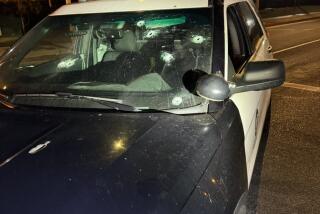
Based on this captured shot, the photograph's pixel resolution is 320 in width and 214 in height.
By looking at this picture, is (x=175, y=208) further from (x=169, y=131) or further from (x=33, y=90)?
(x=33, y=90)

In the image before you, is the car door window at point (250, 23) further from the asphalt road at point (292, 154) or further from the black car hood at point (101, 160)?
the black car hood at point (101, 160)

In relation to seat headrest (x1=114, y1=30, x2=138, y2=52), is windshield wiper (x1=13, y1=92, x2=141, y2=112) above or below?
below

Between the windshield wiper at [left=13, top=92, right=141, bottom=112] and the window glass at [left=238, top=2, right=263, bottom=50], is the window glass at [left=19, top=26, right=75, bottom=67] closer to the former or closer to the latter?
the windshield wiper at [left=13, top=92, right=141, bottom=112]

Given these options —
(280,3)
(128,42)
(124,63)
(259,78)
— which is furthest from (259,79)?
(280,3)

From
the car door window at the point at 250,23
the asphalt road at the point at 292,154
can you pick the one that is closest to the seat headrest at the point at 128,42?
the car door window at the point at 250,23

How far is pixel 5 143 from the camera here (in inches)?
84.1

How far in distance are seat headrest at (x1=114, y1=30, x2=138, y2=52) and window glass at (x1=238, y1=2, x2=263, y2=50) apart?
1.07m

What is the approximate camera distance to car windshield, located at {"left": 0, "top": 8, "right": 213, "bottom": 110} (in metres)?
2.61

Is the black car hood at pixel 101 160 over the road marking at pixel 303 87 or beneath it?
over

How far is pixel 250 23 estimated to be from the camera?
4.04 meters

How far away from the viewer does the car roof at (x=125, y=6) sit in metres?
2.97

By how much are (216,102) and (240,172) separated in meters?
0.42

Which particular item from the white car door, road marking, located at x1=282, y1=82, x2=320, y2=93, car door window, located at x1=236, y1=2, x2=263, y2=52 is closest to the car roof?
the white car door

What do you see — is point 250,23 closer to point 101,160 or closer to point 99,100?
point 99,100
